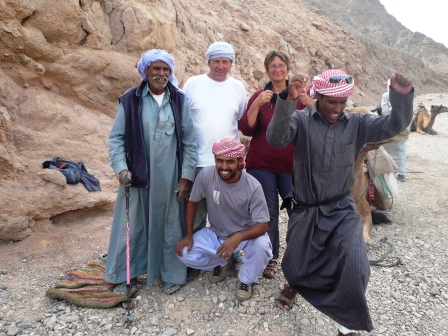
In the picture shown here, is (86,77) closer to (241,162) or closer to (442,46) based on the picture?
(241,162)

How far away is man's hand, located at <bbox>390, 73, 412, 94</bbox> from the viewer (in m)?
2.30

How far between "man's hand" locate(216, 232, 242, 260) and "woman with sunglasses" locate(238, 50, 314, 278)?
0.51 m

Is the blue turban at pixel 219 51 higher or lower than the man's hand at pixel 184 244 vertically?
higher

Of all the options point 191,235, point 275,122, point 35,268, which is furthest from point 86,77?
point 275,122

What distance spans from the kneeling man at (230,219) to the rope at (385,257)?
1555 mm

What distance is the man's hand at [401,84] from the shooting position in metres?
2.30

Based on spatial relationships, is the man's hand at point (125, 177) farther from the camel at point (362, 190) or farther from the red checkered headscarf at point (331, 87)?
the camel at point (362, 190)

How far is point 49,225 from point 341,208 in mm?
3171

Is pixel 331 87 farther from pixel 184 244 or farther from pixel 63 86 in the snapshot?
pixel 63 86

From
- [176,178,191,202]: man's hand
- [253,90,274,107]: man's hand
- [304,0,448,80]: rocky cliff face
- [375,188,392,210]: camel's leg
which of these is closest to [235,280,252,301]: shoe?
[176,178,191,202]: man's hand

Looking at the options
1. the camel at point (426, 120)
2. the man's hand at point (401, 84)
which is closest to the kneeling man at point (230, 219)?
the man's hand at point (401, 84)

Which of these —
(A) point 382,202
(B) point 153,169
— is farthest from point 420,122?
(B) point 153,169

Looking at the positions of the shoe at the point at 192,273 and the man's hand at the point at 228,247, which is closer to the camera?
the man's hand at the point at 228,247

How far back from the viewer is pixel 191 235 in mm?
3195
